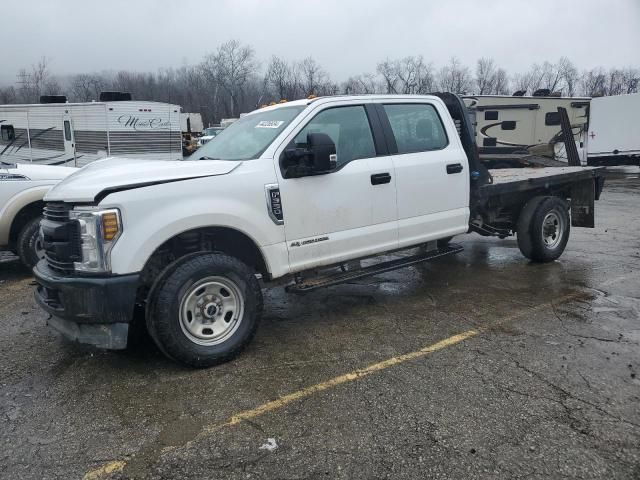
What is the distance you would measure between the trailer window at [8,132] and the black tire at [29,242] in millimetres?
12260

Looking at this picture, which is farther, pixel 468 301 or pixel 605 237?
pixel 605 237

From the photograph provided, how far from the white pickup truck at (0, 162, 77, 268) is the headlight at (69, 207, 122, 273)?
11.4ft

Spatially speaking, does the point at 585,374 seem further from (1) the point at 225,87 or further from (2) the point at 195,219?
(1) the point at 225,87

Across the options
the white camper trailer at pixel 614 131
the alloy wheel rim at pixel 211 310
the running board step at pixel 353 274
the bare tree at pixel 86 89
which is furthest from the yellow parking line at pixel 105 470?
the bare tree at pixel 86 89

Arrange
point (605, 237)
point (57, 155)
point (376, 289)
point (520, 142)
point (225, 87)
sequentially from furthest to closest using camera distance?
1. point (225, 87)
2. point (520, 142)
3. point (57, 155)
4. point (605, 237)
5. point (376, 289)

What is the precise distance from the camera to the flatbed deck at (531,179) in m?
6.09

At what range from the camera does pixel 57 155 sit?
16.0m

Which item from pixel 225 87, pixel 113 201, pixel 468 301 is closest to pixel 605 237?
pixel 468 301

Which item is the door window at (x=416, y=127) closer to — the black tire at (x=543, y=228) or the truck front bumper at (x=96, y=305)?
the black tire at (x=543, y=228)

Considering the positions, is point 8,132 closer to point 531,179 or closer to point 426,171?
point 426,171

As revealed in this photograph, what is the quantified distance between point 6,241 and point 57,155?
413 inches

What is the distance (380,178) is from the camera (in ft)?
16.0

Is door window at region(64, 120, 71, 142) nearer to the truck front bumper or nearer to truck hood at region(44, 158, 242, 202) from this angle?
truck hood at region(44, 158, 242, 202)

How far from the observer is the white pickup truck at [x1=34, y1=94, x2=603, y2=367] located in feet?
12.0
